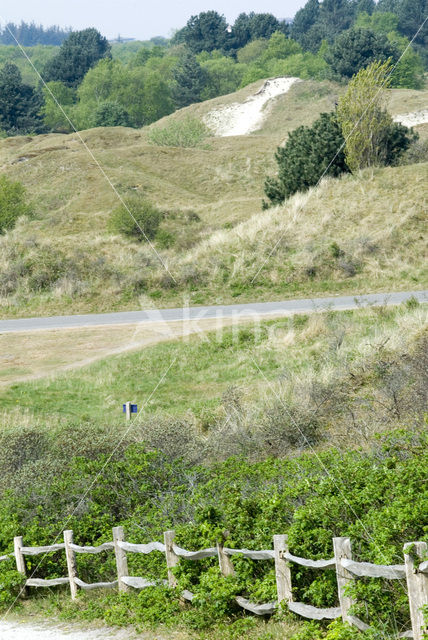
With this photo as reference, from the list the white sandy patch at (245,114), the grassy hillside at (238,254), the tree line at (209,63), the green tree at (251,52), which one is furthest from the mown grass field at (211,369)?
the green tree at (251,52)

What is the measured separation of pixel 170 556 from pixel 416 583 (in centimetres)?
358

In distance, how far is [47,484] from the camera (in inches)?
527

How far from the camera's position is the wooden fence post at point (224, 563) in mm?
8648

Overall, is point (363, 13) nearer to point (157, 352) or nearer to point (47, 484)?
point (157, 352)

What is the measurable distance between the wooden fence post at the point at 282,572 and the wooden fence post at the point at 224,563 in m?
0.80

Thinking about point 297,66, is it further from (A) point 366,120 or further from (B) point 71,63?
(A) point 366,120

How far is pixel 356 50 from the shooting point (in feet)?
354

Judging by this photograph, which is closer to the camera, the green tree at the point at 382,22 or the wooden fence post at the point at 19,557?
the wooden fence post at the point at 19,557

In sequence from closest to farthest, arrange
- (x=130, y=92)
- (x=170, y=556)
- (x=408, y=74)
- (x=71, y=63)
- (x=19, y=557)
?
1. (x=170, y=556)
2. (x=19, y=557)
3. (x=408, y=74)
4. (x=130, y=92)
5. (x=71, y=63)

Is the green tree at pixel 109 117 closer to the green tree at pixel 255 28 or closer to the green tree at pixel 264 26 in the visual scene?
the green tree at pixel 255 28

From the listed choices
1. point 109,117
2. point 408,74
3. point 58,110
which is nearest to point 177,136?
point 109,117

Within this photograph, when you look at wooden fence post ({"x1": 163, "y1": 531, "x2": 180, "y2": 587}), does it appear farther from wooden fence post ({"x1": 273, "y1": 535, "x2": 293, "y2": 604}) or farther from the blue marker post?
the blue marker post

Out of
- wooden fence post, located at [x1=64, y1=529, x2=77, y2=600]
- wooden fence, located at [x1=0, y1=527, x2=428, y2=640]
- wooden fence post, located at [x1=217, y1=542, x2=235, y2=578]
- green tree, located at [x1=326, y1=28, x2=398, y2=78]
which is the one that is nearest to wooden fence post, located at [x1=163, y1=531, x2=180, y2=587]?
wooden fence, located at [x1=0, y1=527, x2=428, y2=640]

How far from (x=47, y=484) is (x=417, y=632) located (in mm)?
8284
